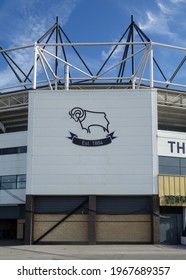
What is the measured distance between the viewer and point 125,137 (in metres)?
32.5

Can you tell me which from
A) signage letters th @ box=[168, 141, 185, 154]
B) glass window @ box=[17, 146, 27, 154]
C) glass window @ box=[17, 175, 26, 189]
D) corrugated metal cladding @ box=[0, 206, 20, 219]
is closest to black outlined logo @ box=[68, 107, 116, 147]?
signage letters th @ box=[168, 141, 185, 154]

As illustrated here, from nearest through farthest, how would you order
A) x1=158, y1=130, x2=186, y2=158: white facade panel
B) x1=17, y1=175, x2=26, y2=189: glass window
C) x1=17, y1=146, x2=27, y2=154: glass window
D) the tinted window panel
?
the tinted window panel, x1=158, y1=130, x2=186, y2=158: white facade panel, x1=17, y1=175, x2=26, y2=189: glass window, x1=17, y1=146, x2=27, y2=154: glass window

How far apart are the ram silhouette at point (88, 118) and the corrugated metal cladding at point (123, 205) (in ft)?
18.5

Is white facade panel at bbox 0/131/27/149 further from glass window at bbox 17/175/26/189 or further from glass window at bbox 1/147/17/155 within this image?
glass window at bbox 17/175/26/189

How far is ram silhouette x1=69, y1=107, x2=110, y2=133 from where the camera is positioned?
32625 mm

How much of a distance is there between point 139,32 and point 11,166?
20126 millimetres

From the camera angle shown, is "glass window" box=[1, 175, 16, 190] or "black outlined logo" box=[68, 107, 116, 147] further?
"glass window" box=[1, 175, 16, 190]

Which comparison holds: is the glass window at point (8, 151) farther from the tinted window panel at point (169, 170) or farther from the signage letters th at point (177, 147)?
the signage letters th at point (177, 147)

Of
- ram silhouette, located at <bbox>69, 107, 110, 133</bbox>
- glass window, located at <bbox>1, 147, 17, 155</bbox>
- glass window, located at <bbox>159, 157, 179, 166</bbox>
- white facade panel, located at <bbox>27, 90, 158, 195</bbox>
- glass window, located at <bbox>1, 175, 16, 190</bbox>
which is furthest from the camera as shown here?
glass window, located at <bbox>1, 147, 17, 155</bbox>

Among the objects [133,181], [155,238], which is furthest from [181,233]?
[133,181]

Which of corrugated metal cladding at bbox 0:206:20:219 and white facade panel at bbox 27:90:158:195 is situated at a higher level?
white facade panel at bbox 27:90:158:195

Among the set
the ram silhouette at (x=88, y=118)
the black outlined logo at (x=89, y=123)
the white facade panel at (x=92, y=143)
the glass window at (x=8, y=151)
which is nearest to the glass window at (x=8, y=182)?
the glass window at (x=8, y=151)

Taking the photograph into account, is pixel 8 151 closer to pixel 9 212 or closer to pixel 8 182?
pixel 8 182

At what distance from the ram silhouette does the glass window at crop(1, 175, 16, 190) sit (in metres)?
8.62
